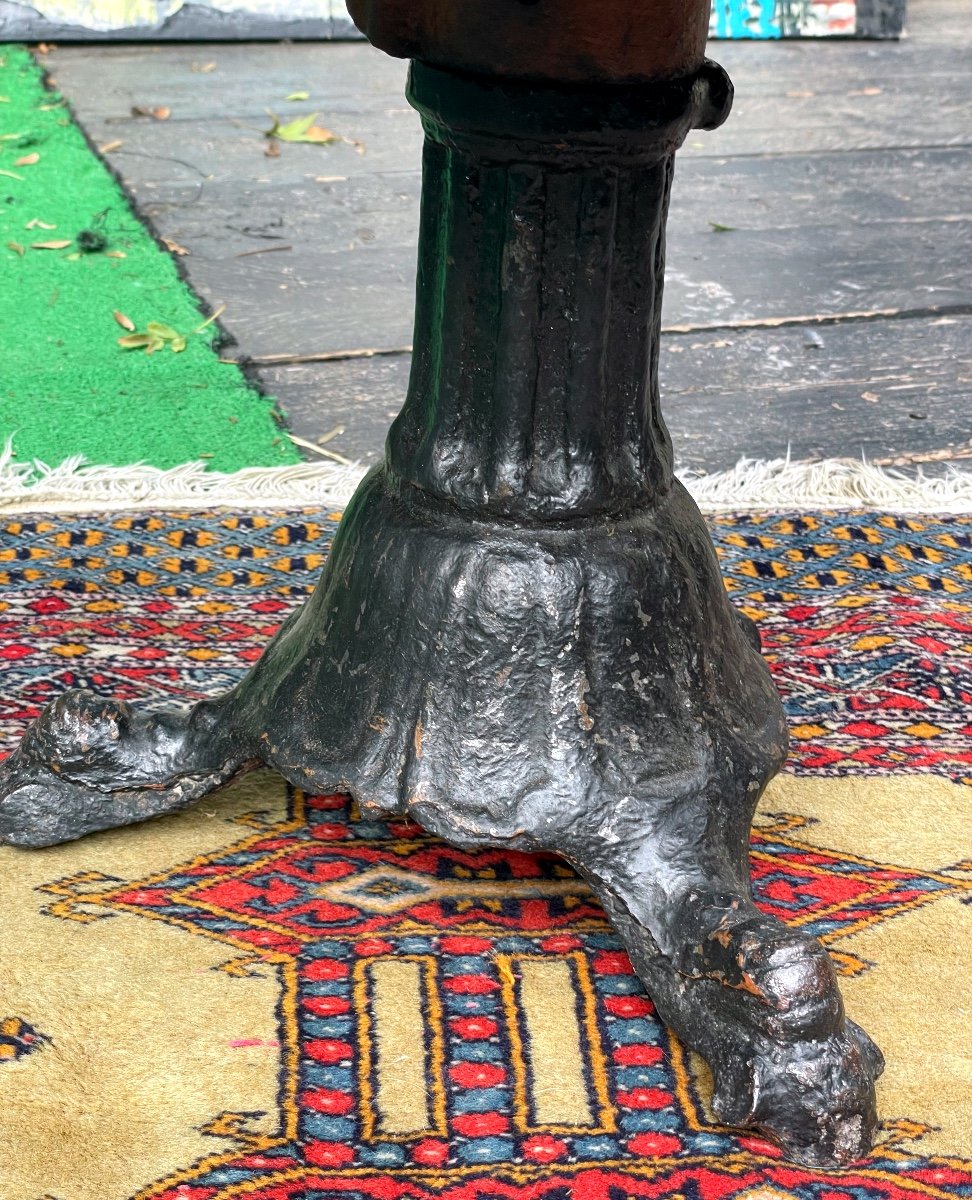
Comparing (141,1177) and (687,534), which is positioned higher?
(687,534)

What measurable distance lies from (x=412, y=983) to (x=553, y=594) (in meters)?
0.32

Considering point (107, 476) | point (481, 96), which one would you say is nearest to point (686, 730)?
point (481, 96)

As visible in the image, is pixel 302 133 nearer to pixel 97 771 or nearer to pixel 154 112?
pixel 154 112

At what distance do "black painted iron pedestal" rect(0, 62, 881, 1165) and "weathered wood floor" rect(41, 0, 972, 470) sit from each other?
0.95 m

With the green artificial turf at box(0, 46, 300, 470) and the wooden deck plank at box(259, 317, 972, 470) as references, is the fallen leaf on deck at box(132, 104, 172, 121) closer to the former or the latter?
the green artificial turf at box(0, 46, 300, 470)

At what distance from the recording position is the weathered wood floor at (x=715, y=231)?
245 cm

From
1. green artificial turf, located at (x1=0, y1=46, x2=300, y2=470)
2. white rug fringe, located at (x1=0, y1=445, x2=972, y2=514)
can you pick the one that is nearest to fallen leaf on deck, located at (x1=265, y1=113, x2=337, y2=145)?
green artificial turf, located at (x1=0, y1=46, x2=300, y2=470)

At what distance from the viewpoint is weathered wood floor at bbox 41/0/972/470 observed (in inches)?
96.3

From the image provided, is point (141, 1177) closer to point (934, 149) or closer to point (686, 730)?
point (686, 730)

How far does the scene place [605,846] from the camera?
124 centimetres

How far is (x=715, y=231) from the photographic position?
3.16 meters

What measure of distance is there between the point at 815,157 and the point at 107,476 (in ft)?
6.98

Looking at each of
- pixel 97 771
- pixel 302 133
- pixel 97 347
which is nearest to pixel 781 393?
pixel 97 347

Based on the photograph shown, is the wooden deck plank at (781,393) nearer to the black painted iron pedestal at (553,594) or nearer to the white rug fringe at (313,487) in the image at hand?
the white rug fringe at (313,487)
